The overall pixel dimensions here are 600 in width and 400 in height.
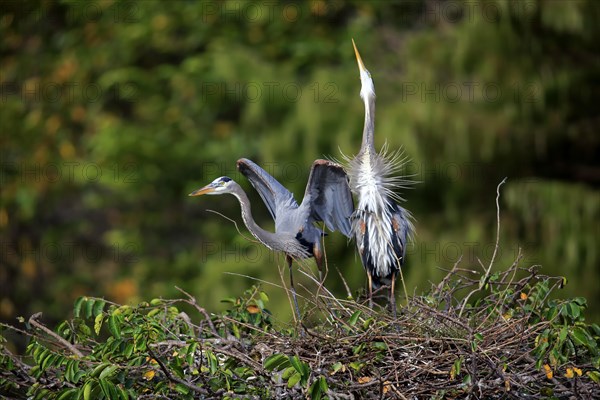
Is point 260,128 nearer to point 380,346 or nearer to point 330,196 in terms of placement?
point 330,196

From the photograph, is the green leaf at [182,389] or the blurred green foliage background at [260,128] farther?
the blurred green foliage background at [260,128]

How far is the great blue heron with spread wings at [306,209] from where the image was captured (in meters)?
4.75

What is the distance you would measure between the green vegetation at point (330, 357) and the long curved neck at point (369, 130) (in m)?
0.99

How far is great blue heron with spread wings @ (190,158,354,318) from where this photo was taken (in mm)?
4746

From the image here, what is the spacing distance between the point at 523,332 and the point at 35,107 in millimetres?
10027

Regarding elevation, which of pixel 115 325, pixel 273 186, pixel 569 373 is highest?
pixel 273 186

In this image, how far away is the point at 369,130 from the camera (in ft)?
16.5

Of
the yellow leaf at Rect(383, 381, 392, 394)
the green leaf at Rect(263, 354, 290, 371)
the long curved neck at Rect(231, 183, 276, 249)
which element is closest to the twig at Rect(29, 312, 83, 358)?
the green leaf at Rect(263, 354, 290, 371)

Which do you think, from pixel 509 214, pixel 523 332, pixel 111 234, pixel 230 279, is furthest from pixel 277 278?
pixel 523 332

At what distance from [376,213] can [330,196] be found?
25 cm

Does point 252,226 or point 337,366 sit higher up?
point 252,226

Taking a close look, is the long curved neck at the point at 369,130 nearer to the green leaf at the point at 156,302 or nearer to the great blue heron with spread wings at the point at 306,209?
the great blue heron with spread wings at the point at 306,209

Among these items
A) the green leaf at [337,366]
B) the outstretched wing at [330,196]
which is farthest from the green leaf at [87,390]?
the outstretched wing at [330,196]

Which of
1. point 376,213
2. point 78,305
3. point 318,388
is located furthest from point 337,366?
point 376,213
